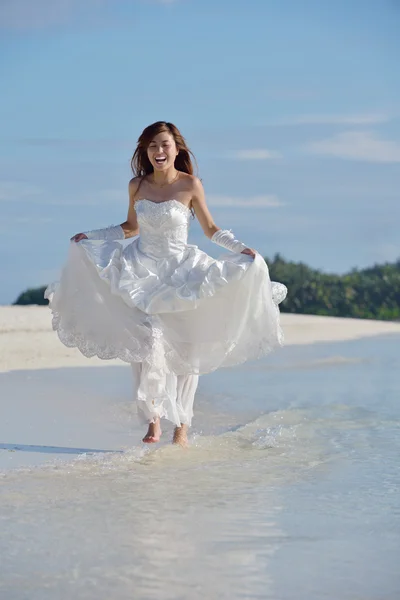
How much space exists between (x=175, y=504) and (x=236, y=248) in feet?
6.32

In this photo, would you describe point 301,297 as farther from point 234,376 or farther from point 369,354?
point 234,376

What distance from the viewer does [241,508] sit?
4.66m

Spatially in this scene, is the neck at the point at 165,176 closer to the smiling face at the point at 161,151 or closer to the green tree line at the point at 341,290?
the smiling face at the point at 161,151

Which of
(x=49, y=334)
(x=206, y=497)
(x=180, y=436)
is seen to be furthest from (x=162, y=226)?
(x=49, y=334)

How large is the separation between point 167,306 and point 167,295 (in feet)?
0.21

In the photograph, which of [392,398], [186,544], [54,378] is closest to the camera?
[186,544]

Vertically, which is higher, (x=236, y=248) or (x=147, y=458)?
(x=236, y=248)

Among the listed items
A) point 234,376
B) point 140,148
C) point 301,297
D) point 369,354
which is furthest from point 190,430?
point 301,297

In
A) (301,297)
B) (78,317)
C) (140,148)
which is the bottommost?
(301,297)

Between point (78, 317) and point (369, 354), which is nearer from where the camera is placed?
point (78, 317)

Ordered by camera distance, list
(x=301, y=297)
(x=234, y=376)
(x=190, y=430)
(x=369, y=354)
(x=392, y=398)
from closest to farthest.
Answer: (x=190, y=430), (x=392, y=398), (x=234, y=376), (x=369, y=354), (x=301, y=297)

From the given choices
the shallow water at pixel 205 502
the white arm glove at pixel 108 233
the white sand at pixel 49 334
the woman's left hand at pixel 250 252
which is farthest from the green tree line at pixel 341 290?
the woman's left hand at pixel 250 252

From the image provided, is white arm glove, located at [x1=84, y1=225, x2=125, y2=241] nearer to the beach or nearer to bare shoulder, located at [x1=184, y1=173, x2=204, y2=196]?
bare shoulder, located at [x1=184, y1=173, x2=204, y2=196]

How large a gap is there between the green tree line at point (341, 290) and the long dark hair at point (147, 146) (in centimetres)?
1780
